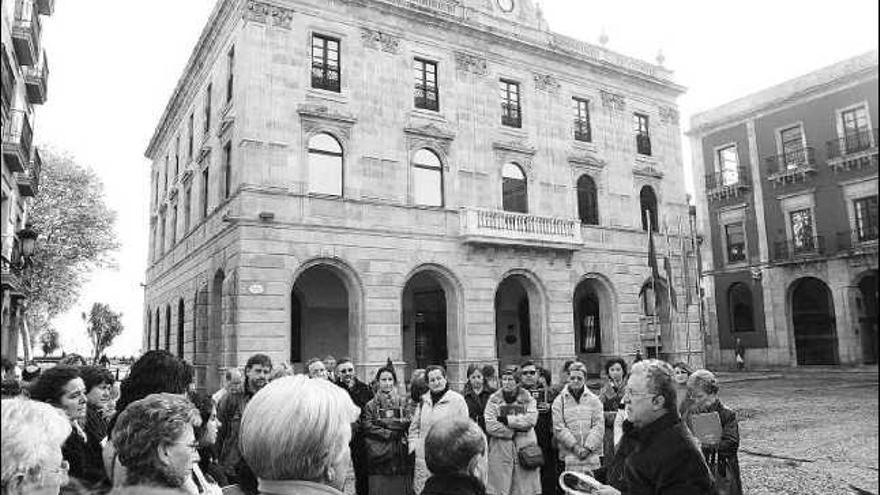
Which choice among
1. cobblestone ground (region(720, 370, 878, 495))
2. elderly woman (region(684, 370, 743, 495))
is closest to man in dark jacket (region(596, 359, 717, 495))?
cobblestone ground (region(720, 370, 878, 495))

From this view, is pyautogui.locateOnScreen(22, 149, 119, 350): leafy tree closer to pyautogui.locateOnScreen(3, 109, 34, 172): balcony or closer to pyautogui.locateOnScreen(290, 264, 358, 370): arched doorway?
pyautogui.locateOnScreen(3, 109, 34, 172): balcony

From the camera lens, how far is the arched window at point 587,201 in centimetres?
2343

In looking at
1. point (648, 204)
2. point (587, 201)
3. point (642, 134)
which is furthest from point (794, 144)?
point (642, 134)

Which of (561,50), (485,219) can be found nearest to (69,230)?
(485,219)

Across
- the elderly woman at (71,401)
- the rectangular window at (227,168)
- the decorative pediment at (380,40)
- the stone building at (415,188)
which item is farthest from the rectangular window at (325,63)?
the elderly woman at (71,401)

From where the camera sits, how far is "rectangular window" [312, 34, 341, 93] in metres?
18.8

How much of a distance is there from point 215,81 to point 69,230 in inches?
545

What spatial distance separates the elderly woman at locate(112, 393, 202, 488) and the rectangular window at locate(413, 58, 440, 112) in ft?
61.3

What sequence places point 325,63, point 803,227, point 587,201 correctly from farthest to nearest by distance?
point 587,201 < point 325,63 < point 803,227

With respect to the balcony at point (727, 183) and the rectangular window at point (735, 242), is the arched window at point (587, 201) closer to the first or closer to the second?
the rectangular window at point (735, 242)

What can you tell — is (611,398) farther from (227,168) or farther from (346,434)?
(227,168)

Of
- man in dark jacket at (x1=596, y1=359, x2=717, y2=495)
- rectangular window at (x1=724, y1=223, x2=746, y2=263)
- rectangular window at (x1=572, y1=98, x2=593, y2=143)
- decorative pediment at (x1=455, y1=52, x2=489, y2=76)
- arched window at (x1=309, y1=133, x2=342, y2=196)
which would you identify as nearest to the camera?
man in dark jacket at (x1=596, y1=359, x2=717, y2=495)

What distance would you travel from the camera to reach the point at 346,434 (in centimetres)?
218

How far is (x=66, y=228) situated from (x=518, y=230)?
2232 centimetres
